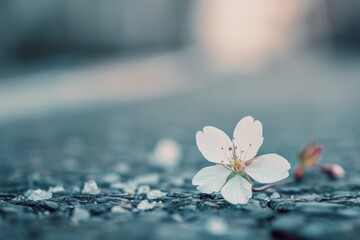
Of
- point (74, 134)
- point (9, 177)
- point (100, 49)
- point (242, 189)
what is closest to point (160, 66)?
point (100, 49)

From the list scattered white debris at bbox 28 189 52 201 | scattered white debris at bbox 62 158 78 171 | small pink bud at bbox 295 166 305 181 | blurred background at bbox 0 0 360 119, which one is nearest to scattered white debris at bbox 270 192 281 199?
small pink bud at bbox 295 166 305 181

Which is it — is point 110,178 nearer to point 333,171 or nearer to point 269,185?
point 269,185

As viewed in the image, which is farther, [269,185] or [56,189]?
[56,189]

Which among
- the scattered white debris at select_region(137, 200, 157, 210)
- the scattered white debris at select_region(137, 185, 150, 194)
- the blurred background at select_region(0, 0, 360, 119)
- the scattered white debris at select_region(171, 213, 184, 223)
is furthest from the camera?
the blurred background at select_region(0, 0, 360, 119)

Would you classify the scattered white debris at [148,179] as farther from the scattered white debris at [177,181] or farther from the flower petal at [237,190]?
the flower petal at [237,190]

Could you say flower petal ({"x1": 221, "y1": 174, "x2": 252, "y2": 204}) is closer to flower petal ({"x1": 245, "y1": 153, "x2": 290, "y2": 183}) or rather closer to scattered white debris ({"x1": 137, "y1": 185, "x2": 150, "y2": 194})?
flower petal ({"x1": 245, "y1": 153, "x2": 290, "y2": 183})

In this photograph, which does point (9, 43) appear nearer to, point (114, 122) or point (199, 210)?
point (114, 122)

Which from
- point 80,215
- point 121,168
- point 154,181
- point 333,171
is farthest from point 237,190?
point 121,168
